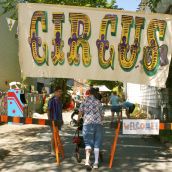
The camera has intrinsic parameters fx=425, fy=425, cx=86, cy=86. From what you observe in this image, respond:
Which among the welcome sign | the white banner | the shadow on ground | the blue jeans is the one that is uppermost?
the welcome sign

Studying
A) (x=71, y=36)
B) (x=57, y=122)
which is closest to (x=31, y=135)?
(x=57, y=122)

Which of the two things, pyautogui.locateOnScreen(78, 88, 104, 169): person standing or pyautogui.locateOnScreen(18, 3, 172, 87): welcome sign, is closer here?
pyautogui.locateOnScreen(78, 88, 104, 169): person standing

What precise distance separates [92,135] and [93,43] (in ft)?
7.34

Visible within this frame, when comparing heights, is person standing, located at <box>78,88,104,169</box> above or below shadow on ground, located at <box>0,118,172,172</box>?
above

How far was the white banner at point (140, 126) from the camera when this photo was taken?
987cm

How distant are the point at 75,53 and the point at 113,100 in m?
11.3

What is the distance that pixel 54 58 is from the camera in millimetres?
10109

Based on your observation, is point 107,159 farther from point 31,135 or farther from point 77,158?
point 31,135

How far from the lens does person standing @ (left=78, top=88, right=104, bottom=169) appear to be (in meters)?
9.26

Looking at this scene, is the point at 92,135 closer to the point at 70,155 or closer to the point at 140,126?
the point at 140,126

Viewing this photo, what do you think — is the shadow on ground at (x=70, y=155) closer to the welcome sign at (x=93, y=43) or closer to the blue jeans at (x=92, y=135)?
the blue jeans at (x=92, y=135)

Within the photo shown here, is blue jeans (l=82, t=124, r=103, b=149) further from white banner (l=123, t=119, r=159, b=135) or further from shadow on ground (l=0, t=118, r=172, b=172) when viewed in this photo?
white banner (l=123, t=119, r=159, b=135)

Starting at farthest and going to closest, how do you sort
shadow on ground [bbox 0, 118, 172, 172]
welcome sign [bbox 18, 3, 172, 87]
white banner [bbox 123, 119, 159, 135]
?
welcome sign [bbox 18, 3, 172, 87] → white banner [bbox 123, 119, 159, 135] → shadow on ground [bbox 0, 118, 172, 172]

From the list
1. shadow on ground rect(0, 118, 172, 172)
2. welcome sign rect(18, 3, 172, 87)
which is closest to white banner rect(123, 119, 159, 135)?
shadow on ground rect(0, 118, 172, 172)
